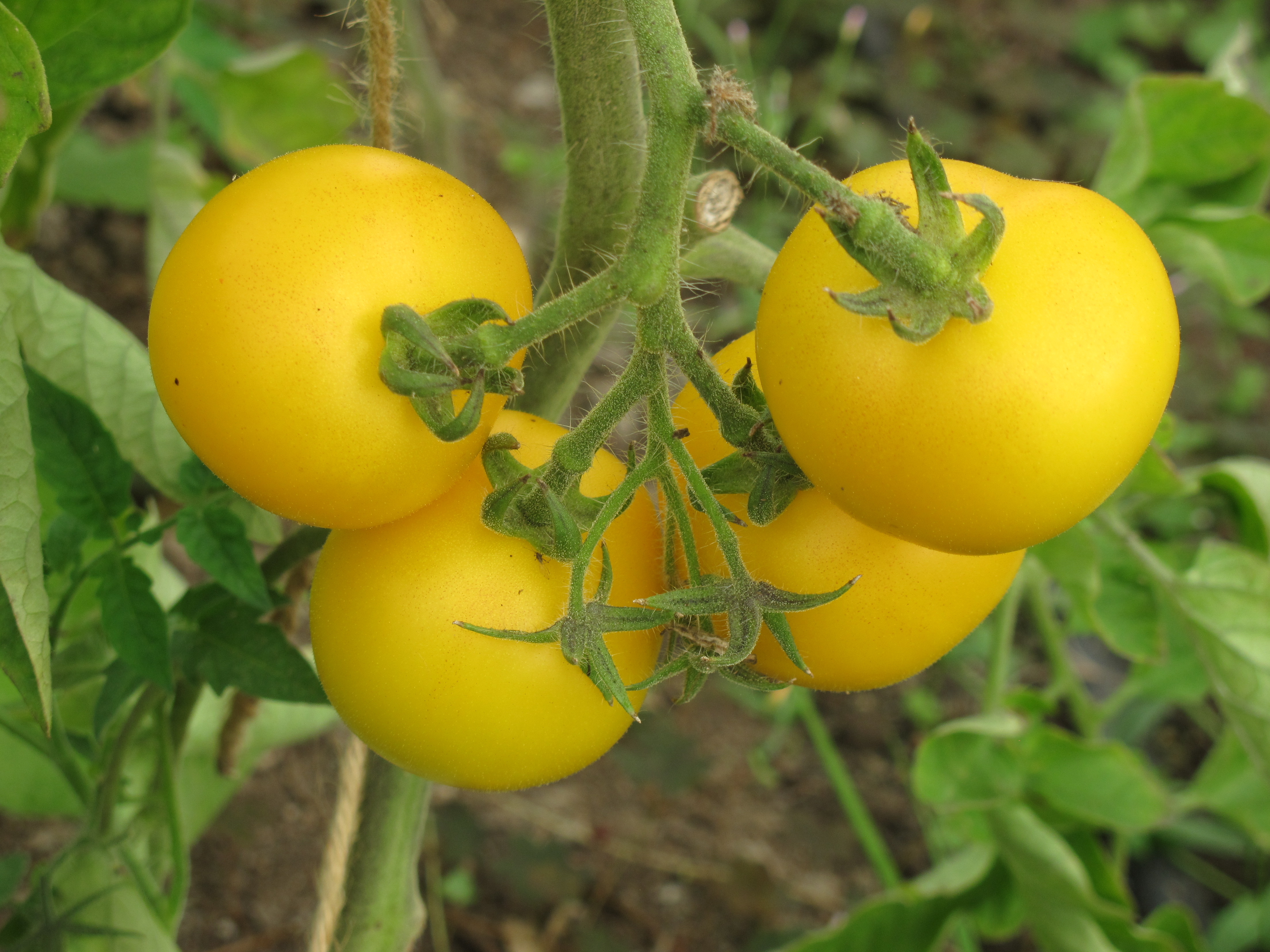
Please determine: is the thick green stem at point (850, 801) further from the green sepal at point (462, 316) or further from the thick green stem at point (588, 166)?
the green sepal at point (462, 316)

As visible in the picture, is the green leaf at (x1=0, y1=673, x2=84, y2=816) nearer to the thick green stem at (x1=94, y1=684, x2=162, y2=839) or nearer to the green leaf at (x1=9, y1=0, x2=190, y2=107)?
the thick green stem at (x1=94, y1=684, x2=162, y2=839)

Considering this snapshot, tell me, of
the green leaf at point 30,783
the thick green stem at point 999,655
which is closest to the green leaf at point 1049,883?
the thick green stem at point 999,655

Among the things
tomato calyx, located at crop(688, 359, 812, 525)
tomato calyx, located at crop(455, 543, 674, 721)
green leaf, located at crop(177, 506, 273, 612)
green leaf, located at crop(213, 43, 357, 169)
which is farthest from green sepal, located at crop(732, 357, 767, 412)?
green leaf, located at crop(213, 43, 357, 169)

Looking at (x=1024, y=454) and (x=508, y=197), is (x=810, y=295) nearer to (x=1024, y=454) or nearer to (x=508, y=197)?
(x=1024, y=454)

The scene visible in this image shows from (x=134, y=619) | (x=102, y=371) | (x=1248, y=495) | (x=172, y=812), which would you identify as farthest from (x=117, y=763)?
(x=1248, y=495)

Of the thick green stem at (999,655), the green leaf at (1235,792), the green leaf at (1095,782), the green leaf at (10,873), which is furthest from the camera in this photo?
the green leaf at (1235,792)

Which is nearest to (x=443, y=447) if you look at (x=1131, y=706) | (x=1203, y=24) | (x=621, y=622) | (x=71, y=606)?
(x=621, y=622)
